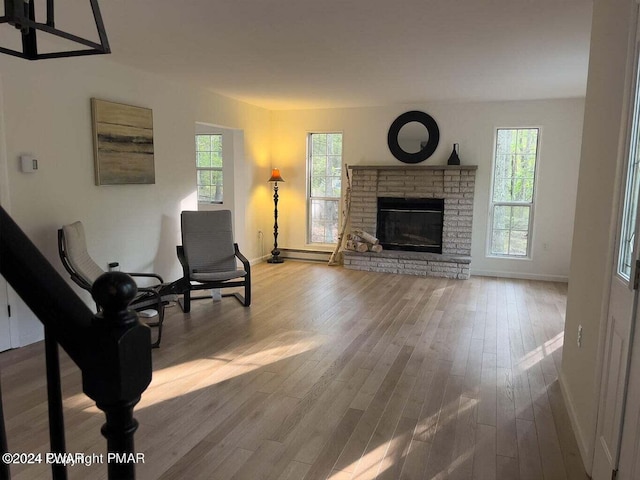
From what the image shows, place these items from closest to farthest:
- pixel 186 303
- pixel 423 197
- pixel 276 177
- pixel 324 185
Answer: pixel 186 303, pixel 423 197, pixel 276 177, pixel 324 185

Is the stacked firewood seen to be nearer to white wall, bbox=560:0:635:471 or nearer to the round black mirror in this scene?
the round black mirror

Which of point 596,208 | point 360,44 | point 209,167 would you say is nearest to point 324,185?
point 209,167

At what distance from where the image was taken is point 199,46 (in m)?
3.82

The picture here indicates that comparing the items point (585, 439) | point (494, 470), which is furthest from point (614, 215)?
point (494, 470)

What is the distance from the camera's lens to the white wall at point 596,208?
6.70ft

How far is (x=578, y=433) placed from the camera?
2420 mm

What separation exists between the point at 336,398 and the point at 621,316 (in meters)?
1.68

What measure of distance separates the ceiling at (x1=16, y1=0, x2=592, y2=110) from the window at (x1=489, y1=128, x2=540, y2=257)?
2.78ft

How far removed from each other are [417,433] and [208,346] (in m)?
1.92

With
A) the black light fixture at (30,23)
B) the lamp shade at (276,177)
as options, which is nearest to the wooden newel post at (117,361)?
the black light fixture at (30,23)

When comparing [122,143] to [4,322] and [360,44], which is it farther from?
[360,44]

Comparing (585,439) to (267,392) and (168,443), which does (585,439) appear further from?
(168,443)

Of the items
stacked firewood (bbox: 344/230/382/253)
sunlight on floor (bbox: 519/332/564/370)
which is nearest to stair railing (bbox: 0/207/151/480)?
sunlight on floor (bbox: 519/332/564/370)

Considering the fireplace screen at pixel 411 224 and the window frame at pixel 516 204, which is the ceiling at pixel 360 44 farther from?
the fireplace screen at pixel 411 224
